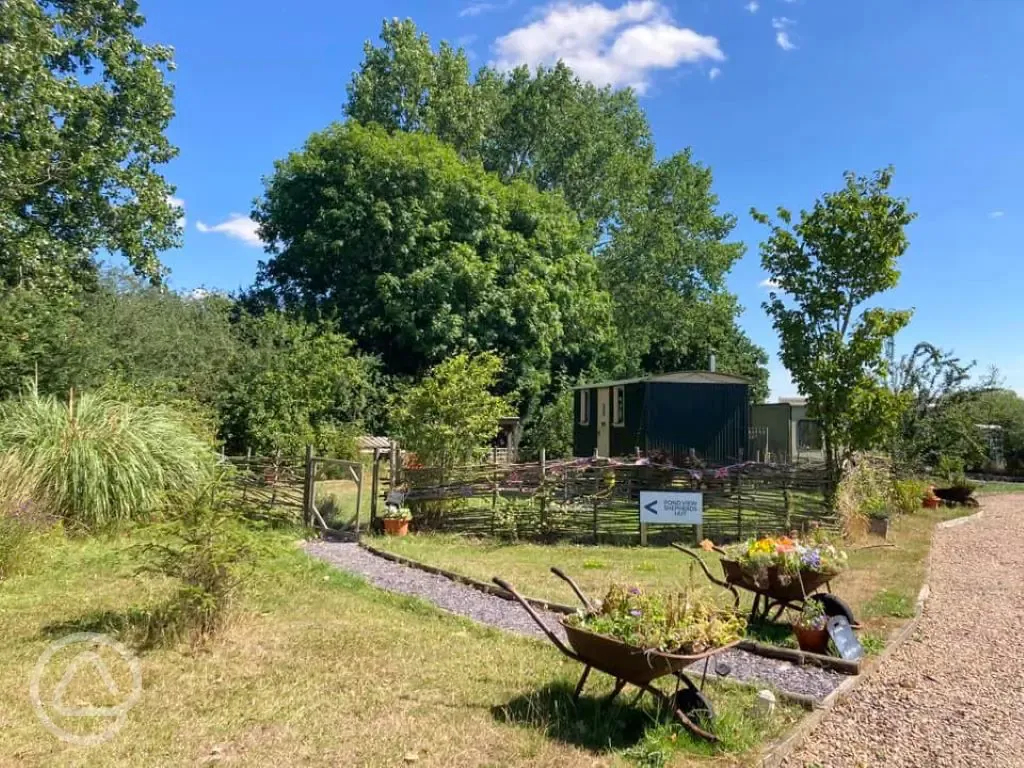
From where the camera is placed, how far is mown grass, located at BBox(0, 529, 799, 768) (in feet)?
11.6

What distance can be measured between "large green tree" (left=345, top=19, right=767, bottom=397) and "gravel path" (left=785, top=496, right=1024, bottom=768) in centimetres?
2359

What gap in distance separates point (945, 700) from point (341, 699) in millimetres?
3857

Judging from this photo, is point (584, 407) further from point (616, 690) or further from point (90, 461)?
point (616, 690)

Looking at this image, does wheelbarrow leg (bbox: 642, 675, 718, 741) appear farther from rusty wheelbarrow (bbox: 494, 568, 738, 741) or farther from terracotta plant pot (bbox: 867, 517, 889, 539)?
terracotta plant pot (bbox: 867, 517, 889, 539)

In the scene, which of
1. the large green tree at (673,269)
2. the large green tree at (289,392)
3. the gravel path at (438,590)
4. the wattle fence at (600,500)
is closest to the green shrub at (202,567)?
the gravel path at (438,590)

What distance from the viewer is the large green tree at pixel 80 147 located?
13.3 m

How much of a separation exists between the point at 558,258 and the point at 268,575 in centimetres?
2086

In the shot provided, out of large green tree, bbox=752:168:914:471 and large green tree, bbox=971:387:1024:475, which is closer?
large green tree, bbox=752:168:914:471

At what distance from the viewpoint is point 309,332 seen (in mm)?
19672

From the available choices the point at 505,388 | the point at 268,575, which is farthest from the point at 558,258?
the point at 268,575

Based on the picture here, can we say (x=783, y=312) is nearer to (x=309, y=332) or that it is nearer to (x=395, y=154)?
(x=309, y=332)

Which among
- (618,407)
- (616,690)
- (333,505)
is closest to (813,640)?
(616,690)

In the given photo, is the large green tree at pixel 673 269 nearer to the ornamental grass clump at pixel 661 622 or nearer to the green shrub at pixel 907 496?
the green shrub at pixel 907 496

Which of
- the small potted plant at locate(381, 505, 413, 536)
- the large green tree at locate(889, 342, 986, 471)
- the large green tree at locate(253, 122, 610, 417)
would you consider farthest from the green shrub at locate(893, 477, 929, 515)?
the large green tree at locate(253, 122, 610, 417)
